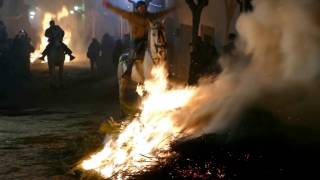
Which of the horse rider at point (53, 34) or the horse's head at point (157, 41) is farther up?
→ the horse's head at point (157, 41)

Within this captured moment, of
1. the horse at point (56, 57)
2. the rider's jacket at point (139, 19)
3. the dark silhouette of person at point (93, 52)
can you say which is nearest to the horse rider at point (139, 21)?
the rider's jacket at point (139, 19)

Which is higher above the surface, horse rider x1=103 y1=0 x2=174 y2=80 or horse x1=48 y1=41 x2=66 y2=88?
horse rider x1=103 y1=0 x2=174 y2=80

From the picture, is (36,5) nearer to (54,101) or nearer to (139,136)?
(54,101)

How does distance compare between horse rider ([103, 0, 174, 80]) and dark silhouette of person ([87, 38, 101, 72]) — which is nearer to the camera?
horse rider ([103, 0, 174, 80])

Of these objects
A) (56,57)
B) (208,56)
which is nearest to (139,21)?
(208,56)

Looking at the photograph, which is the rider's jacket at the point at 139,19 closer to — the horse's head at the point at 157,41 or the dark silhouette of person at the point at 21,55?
the horse's head at the point at 157,41

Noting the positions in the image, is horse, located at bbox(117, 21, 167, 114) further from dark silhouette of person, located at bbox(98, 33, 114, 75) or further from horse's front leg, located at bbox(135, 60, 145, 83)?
dark silhouette of person, located at bbox(98, 33, 114, 75)

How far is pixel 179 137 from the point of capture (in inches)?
345

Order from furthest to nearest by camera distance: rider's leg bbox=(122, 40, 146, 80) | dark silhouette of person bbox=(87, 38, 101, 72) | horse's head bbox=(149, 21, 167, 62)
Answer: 1. dark silhouette of person bbox=(87, 38, 101, 72)
2. rider's leg bbox=(122, 40, 146, 80)
3. horse's head bbox=(149, 21, 167, 62)

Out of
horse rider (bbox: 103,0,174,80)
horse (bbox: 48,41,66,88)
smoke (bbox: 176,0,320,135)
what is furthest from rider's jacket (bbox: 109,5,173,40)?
horse (bbox: 48,41,66,88)

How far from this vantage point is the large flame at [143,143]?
338 inches

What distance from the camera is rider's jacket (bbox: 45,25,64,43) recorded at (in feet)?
79.3

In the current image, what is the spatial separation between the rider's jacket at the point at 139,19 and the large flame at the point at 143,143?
325 centimetres

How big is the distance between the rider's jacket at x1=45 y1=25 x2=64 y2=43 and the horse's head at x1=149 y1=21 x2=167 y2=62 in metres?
11.6
